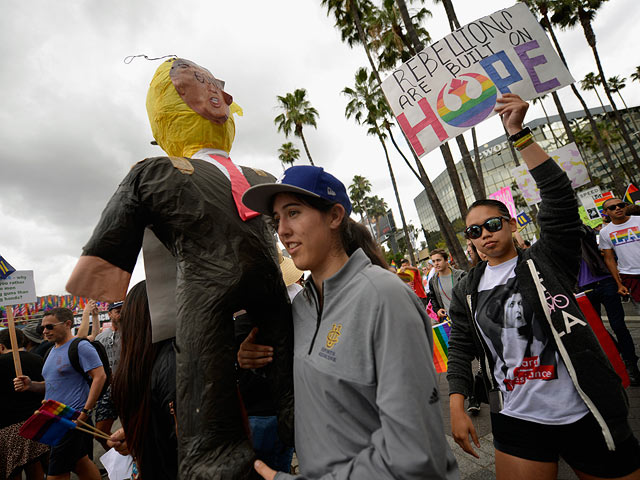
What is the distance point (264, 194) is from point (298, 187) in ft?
0.54

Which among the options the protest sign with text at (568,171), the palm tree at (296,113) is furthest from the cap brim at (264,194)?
the palm tree at (296,113)

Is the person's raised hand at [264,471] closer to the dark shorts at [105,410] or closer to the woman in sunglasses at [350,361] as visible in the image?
the woman in sunglasses at [350,361]

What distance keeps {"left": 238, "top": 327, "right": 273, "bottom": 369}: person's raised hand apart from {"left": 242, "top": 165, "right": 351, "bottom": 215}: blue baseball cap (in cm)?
56

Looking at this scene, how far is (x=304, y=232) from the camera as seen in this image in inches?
49.7

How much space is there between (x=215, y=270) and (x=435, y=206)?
1151 cm

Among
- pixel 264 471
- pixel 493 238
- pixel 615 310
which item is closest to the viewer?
pixel 264 471

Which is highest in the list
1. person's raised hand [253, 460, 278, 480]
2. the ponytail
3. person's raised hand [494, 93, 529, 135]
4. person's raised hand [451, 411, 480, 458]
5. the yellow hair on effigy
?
the yellow hair on effigy

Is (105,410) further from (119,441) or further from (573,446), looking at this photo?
(573,446)

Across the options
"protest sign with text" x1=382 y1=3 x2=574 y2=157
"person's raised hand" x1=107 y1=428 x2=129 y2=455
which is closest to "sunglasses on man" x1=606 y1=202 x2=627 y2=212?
"protest sign with text" x1=382 y1=3 x2=574 y2=157

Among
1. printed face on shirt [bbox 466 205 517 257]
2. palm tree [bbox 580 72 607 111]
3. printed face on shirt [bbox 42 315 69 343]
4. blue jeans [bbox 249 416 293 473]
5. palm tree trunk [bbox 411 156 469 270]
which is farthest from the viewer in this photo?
palm tree [bbox 580 72 607 111]

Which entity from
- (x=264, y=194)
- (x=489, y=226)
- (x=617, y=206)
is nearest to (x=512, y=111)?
(x=489, y=226)

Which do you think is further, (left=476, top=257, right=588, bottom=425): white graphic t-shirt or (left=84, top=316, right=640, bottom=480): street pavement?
(left=84, top=316, right=640, bottom=480): street pavement

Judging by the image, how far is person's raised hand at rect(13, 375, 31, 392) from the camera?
394cm

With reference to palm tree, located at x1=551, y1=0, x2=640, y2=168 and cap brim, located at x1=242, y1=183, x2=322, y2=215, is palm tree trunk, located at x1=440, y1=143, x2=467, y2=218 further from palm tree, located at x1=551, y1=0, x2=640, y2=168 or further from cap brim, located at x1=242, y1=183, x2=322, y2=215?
palm tree, located at x1=551, y1=0, x2=640, y2=168
